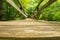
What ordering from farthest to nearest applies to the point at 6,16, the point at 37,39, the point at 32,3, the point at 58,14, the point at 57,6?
1. the point at 32,3
2. the point at 57,6
3. the point at 58,14
4. the point at 6,16
5. the point at 37,39

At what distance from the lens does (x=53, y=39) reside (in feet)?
2.22

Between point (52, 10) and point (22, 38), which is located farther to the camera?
point (52, 10)

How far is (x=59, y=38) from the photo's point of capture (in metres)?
0.68

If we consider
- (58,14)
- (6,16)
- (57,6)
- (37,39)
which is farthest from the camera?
(57,6)

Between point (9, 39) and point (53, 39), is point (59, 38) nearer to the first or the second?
point (53, 39)

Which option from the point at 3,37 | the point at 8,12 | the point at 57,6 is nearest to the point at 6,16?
the point at 8,12

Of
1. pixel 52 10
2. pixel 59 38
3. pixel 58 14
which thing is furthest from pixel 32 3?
pixel 59 38

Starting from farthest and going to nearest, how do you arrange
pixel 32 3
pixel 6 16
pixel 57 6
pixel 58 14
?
pixel 32 3
pixel 57 6
pixel 58 14
pixel 6 16

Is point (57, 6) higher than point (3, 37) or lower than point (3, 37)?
lower

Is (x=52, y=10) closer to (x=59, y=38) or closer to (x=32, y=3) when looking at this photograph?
(x=32, y=3)

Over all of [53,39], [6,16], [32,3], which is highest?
[53,39]

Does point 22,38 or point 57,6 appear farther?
point 57,6

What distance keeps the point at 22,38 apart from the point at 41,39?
0.07m

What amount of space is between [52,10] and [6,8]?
2470 millimetres
